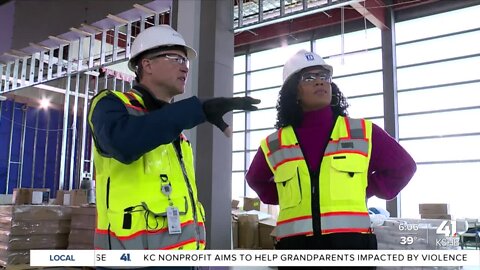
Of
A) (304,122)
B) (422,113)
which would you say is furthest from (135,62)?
(422,113)

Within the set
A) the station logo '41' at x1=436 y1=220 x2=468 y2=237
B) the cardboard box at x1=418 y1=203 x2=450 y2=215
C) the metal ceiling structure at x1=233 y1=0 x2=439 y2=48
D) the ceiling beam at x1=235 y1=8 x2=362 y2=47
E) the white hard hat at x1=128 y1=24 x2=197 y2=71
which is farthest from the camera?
the ceiling beam at x1=235 y1=8 x2=362 y2=47

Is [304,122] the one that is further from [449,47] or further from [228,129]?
[449,47]

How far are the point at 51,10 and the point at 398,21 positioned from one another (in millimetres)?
8360

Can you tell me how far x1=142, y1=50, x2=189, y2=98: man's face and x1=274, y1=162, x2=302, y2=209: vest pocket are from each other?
1.78ft

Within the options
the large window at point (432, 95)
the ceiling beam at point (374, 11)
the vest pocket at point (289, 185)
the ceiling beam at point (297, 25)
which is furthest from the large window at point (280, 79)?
the vest pocket at point (289, 185)

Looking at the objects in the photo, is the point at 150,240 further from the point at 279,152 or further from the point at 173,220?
the point at 279,152

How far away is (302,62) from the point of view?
1982 millimetres

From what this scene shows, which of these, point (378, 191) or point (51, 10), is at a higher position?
point (51, 10)

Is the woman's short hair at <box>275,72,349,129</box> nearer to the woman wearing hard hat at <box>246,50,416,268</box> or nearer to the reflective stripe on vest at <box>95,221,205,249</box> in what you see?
the woman wearing hard hat at <box>246,50,416,268</box>

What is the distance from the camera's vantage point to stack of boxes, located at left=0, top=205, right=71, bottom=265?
398 cm

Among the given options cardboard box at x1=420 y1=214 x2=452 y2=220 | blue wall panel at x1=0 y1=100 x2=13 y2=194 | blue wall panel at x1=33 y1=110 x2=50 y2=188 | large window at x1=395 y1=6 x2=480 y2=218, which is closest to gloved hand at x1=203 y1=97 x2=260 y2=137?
cardboard box at x1=420 y1=214 x2=452 y2=220

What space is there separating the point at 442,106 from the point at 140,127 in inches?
404

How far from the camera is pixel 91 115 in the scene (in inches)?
60.4

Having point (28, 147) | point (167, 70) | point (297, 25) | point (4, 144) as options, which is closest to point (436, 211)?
point (167, 70)
